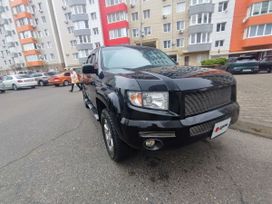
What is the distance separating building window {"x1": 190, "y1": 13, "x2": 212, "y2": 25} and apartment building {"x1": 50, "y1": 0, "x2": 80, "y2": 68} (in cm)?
2398

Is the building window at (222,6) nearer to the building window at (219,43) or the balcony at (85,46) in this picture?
the building window at (219,43)

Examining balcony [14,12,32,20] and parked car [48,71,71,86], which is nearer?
parked car [48,71,71,86]

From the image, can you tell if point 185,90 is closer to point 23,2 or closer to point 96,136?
point 96,136

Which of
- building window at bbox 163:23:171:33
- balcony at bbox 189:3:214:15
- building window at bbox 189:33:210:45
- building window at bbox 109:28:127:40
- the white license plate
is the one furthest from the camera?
building window at bbox 109:28:127:40

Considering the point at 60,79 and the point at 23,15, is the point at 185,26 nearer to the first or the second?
the point at 60,79

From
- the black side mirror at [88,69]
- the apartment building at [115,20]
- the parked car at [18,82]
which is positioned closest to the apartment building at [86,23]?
the apartment building at [115,20]

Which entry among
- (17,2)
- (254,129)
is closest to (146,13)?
(254,129)

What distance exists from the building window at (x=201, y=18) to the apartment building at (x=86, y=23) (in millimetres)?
16219

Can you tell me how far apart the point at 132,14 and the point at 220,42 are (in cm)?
1570

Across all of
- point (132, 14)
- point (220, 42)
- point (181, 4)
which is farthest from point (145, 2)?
point (220, 42)

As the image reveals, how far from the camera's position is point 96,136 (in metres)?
3.54

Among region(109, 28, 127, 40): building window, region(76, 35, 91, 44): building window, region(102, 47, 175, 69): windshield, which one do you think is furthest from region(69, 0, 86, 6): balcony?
region(102, 47, 175, 69): windshield

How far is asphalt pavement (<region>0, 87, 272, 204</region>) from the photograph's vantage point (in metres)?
1.84

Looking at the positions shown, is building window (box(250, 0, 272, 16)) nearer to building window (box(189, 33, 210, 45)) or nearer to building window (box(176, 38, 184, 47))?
building window (box(189, 33, 210, 45))
